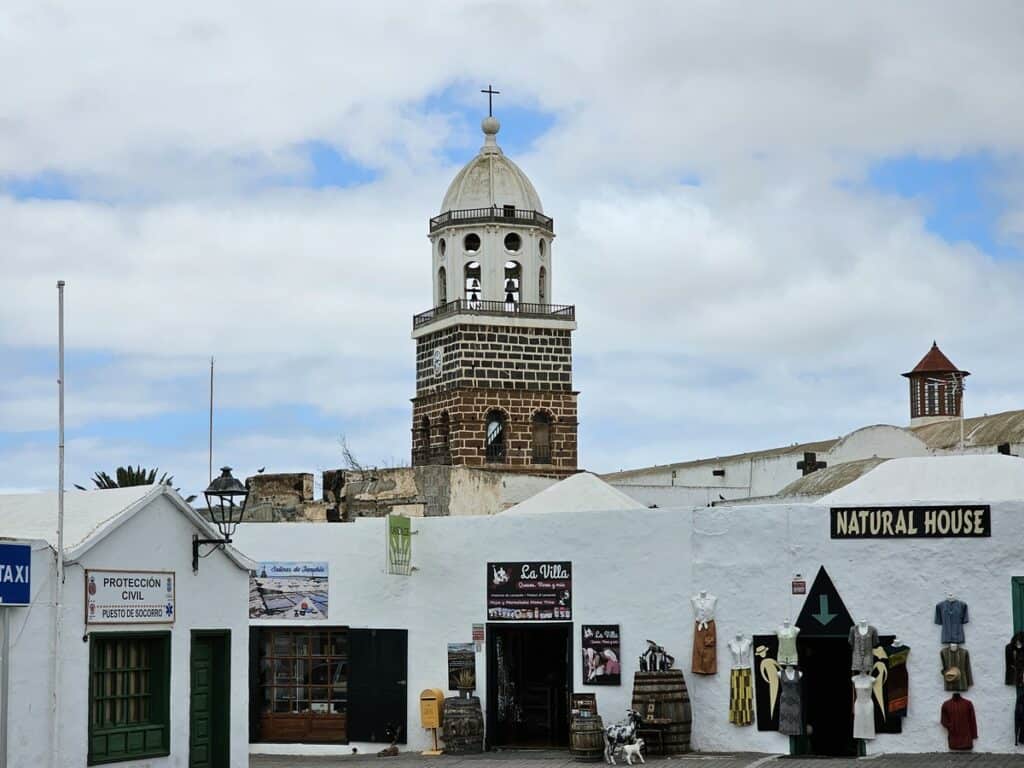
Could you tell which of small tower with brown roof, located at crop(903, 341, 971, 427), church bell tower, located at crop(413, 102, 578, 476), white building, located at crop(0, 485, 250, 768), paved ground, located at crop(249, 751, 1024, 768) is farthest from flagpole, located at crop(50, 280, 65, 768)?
small tower with brown roof, located at crop(903, 341, 971, 427)

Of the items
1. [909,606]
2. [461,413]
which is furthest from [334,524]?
[461,413]

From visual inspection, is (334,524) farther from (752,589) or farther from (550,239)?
(550,239)

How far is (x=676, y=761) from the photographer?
2170 centimetres

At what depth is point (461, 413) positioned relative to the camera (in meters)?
50.6

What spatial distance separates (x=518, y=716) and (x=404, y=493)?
28.3 ft

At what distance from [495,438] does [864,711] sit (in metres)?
30.2

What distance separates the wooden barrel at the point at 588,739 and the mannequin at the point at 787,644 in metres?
2.40

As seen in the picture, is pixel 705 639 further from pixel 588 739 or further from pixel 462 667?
pixel 462 667

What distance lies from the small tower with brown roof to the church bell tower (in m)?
23.0

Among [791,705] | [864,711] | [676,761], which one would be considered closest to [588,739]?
[676,761]

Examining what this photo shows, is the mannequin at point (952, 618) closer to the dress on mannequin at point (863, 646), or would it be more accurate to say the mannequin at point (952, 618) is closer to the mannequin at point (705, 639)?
the dress on mannequin at point (863, 646)

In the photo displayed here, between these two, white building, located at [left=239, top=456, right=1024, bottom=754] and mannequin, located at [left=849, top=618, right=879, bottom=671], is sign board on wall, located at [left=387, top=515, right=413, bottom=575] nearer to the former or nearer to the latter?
white building, located at [left=239, top=456, right=1024, bottom=754]

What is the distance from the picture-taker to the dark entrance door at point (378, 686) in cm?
2448

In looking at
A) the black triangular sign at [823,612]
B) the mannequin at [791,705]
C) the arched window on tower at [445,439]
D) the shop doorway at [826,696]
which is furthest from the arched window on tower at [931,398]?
the mannequin at [791,705]
